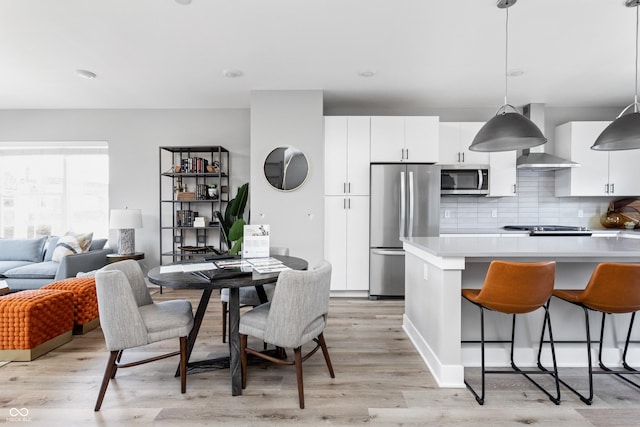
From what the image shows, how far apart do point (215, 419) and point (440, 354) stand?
4.71 feet

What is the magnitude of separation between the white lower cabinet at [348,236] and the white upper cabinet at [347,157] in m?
0.14

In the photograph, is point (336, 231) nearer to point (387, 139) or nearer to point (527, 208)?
point (387, 139)

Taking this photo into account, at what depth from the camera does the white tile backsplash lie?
4.56m

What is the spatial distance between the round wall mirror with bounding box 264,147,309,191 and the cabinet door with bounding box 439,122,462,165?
1895mm

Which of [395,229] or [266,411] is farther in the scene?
[395,229]

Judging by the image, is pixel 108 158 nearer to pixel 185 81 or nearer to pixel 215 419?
pixel 185 81

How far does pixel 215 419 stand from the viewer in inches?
68.6

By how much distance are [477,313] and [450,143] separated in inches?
104

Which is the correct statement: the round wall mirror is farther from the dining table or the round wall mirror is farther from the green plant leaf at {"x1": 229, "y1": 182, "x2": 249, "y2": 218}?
the dining table

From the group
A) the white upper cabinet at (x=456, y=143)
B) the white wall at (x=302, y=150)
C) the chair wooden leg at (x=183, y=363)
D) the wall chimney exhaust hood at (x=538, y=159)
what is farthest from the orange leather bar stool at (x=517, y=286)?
the wall chimney exhaust hood at (x=538, y=159)

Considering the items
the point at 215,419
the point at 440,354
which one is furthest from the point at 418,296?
the point at 215,419

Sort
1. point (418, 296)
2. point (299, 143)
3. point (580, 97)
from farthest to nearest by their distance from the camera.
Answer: point (580, 97), point (299, 143), point (418, 296)

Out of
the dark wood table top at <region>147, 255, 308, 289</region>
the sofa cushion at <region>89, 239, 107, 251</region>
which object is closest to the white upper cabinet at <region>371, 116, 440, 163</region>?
the dark wood table top at <region>147, 255, 308, 289</region>

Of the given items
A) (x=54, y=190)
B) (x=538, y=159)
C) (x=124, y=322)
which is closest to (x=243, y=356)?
(x=124, y=322)
